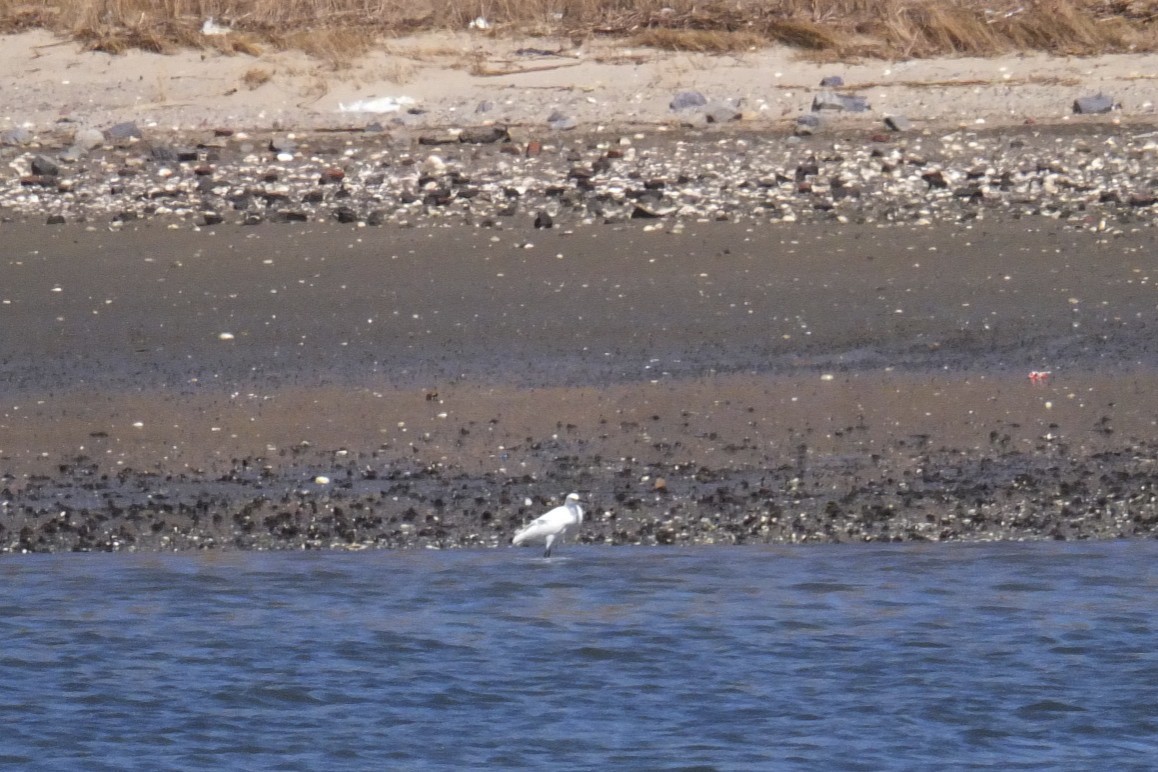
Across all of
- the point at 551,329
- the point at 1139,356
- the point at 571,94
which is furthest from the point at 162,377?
the point at 571,94

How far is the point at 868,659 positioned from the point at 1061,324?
3.09 m

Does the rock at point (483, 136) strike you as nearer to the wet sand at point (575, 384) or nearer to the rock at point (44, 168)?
the wet sand at point (575, 384)

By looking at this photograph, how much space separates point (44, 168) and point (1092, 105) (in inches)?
232

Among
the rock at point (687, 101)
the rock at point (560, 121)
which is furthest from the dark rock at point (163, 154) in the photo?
the rock at point (687, 101)

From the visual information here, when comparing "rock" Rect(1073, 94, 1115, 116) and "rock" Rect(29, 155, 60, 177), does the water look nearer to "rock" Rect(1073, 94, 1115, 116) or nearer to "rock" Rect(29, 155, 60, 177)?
"rock" Rect(29, 155, 60, 177)

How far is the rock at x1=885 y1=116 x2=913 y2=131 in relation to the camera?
38.7 feet

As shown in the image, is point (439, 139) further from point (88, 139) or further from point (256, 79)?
point (88, 139)

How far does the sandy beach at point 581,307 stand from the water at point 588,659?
0.54 ft

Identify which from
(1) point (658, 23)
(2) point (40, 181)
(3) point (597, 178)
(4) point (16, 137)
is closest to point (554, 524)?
(3) point (597, 178)

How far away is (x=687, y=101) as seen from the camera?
12523 mm

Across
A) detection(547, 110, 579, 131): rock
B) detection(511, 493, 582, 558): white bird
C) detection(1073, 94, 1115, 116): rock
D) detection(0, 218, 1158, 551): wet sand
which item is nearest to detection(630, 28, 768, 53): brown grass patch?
detection(547, 110, 579, 131): rock

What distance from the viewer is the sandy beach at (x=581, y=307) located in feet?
23.3

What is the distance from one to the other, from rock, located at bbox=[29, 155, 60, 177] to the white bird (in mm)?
5615

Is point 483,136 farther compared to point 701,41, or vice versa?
point 701,41
